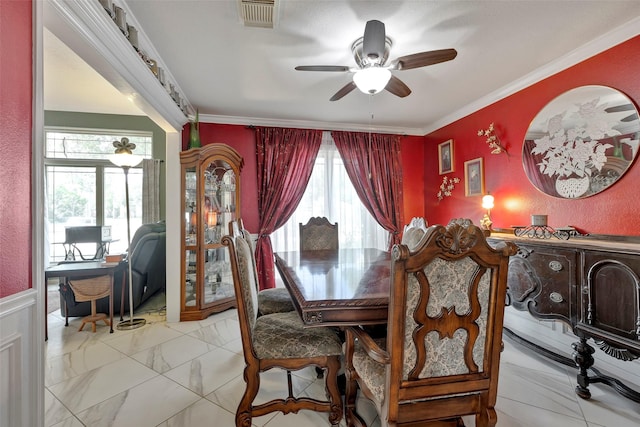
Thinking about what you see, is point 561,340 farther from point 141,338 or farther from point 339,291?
point 141,338

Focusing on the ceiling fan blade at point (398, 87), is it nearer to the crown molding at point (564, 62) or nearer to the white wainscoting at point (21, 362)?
the crown molding at point (564, 62)

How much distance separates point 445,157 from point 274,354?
141 inches

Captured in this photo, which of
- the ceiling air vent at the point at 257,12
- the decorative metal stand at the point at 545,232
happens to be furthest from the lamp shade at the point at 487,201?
the ceiling air vent at the point at 257,12

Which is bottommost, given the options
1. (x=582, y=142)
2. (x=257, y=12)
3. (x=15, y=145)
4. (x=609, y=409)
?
(x=609, y=409)

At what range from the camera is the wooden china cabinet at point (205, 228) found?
303 cm

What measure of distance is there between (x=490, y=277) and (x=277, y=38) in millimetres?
2111

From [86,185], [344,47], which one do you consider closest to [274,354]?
[344,47]

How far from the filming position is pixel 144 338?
2578 millimetres

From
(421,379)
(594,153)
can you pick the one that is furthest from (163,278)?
(594,153)

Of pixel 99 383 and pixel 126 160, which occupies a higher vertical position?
pixel 126 160

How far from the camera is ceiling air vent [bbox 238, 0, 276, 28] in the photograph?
166 cm

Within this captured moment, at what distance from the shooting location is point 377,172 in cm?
419

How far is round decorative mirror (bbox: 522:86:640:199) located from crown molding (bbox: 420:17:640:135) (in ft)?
0.87

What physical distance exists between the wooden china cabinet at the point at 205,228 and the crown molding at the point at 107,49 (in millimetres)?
789
